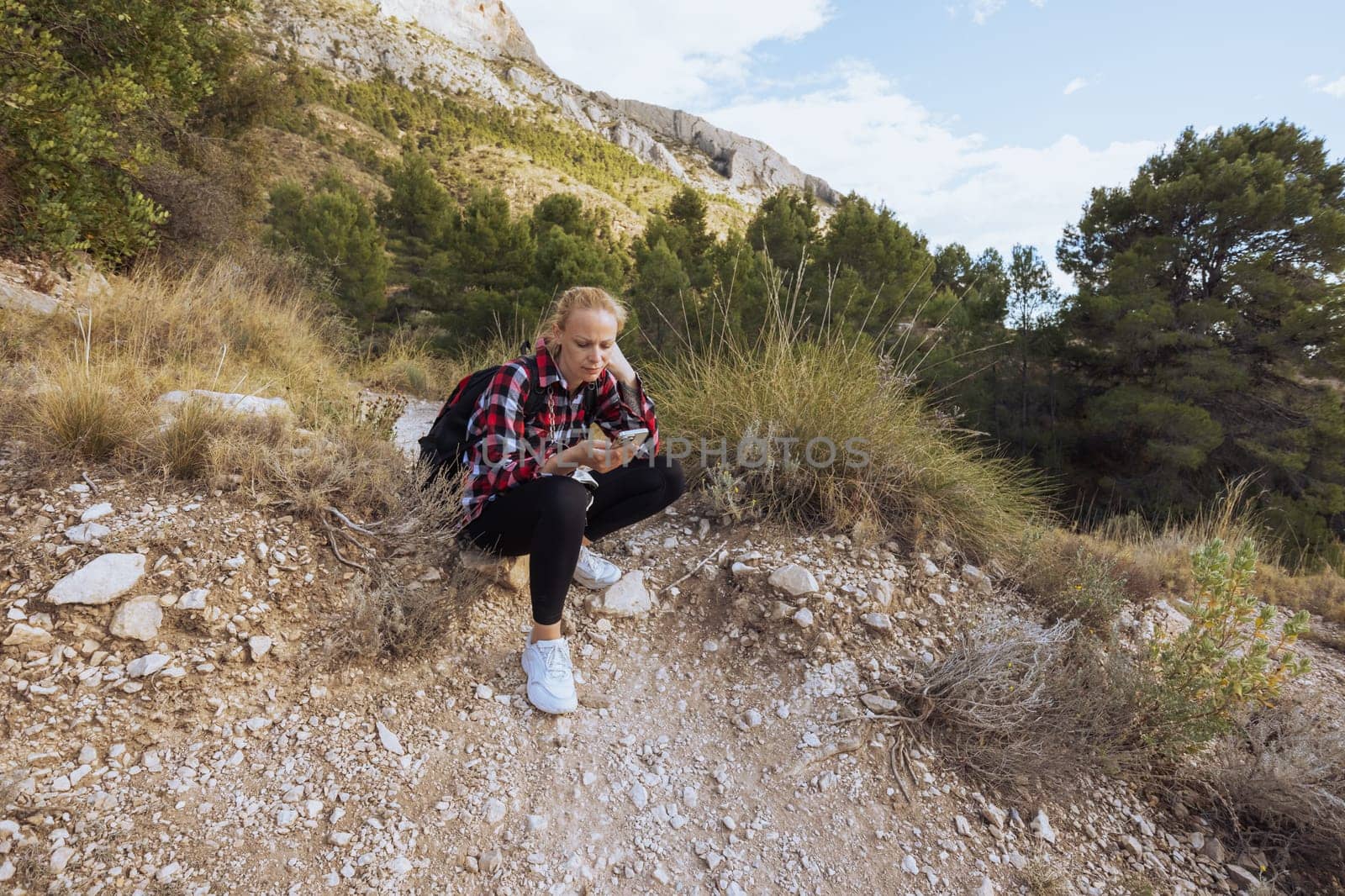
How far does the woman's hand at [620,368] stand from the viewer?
210cm

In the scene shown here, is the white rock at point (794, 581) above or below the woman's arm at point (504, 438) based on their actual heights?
below

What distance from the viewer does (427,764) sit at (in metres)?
1.56

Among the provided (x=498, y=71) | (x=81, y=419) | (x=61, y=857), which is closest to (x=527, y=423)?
(x=61, y=857)

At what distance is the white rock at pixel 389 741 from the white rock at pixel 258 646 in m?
0.38

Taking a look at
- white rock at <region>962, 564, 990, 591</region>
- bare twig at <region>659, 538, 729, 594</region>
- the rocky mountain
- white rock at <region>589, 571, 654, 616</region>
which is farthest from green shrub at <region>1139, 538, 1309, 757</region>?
the rocky mountain

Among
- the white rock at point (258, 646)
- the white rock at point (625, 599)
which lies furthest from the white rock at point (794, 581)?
the white rock at point (258, 646)

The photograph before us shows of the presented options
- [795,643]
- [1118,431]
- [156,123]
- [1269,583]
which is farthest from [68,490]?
[1118,431]

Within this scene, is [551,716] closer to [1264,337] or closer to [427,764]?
[427,764]

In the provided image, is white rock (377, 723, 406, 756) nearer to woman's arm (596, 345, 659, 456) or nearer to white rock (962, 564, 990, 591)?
woman's arm (596, 345, 659, 456)

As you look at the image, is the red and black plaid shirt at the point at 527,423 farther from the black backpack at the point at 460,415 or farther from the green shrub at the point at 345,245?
the green shrub at the point at 345,245

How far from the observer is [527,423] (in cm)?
196

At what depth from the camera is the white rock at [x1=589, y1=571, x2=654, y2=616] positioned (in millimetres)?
2184

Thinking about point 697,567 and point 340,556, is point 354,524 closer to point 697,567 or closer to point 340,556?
point 340,556

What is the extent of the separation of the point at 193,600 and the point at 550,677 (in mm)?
998
